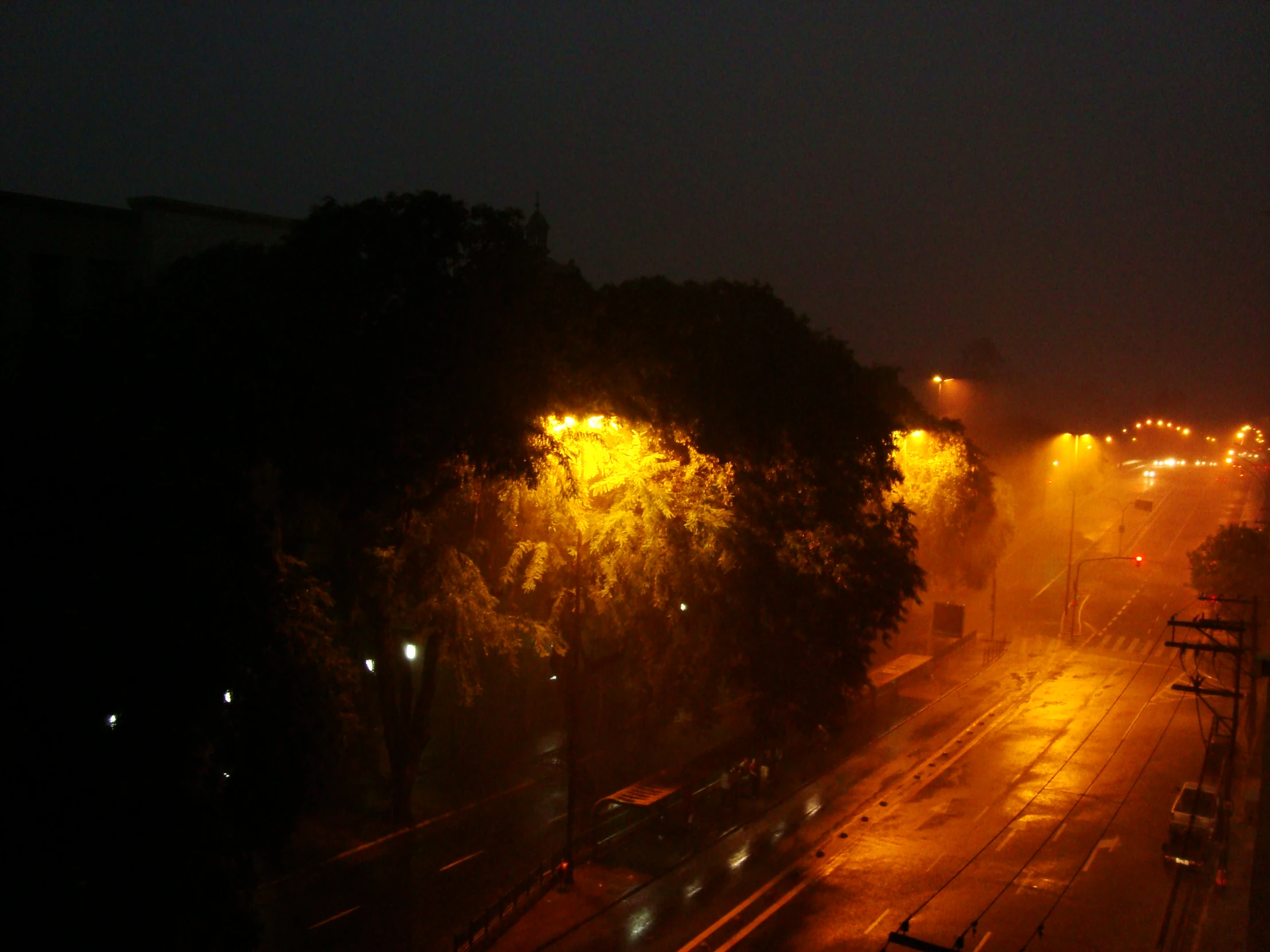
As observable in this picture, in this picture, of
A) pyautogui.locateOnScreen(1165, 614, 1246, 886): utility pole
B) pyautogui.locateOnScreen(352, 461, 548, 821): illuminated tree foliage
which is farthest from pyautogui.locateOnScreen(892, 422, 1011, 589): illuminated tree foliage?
pyautogui.locateOnScreen(352, 461, 548, 821): illuminated tree foliage

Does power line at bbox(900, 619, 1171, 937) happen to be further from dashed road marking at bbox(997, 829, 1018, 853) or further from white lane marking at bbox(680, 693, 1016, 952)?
white lane marking at bbox(680, 693, 1016, 952)

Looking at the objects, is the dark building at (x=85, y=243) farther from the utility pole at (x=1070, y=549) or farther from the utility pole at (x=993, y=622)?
the utility pole at (x=1070, y=549)

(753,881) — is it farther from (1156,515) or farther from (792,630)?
(1156,515)

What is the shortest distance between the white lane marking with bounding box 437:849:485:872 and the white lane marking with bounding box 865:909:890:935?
22.6 feet

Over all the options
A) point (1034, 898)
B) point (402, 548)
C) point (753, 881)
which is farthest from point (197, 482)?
point (1034, 898)

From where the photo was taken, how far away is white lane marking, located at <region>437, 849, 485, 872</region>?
17.6 meters

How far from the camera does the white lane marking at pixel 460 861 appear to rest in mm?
17562

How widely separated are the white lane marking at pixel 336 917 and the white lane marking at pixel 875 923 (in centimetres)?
753

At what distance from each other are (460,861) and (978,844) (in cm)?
934

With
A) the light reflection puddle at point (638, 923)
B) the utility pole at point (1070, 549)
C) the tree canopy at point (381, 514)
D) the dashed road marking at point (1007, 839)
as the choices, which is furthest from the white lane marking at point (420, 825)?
the utility pole at point (1070, 549)

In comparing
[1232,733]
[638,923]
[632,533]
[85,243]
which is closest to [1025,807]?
[1232,733]

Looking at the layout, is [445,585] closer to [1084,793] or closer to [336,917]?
[336,917]

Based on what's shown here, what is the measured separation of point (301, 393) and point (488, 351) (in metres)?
2.55

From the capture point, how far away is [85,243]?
22.3m
